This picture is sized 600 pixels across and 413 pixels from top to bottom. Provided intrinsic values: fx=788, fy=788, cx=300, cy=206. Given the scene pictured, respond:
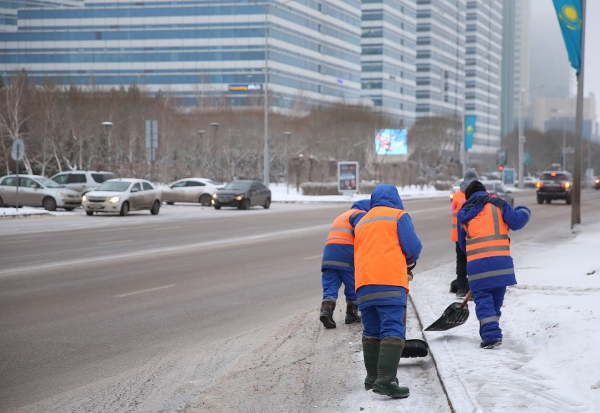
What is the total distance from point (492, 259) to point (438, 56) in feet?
538

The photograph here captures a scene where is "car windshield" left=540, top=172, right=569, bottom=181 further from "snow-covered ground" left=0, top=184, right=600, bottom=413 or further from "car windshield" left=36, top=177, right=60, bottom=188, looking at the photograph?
"snow-covered ground" left=0, top=184, right=600, bottom=413

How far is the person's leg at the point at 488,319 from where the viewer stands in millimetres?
7242

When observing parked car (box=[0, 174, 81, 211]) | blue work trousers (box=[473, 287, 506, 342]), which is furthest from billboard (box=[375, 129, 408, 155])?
blue work trousers (box=[473, 287, 506, 342])

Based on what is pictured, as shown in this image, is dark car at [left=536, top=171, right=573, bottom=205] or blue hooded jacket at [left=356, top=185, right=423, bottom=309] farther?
dark car at [left=536, top=171, right=573, bottom=205]

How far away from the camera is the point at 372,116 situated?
9181 centimetres

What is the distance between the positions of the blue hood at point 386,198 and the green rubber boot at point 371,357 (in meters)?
1.04

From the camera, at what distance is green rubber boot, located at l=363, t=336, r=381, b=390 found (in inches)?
240

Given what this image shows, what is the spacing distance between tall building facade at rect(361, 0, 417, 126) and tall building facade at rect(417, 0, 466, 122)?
9727 mm

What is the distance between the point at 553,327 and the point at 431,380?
5.90 ft

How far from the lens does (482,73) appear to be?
188500mm

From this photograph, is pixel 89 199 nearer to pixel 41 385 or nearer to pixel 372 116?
pixel 41 385

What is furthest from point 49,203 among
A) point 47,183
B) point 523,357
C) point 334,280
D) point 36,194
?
point 523,357

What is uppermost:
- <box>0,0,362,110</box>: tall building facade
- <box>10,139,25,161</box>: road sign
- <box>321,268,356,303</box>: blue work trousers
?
<box>0,0,362,110</box>: tall building facade

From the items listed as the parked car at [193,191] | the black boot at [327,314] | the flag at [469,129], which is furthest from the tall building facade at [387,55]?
the black boot at [327,314]
